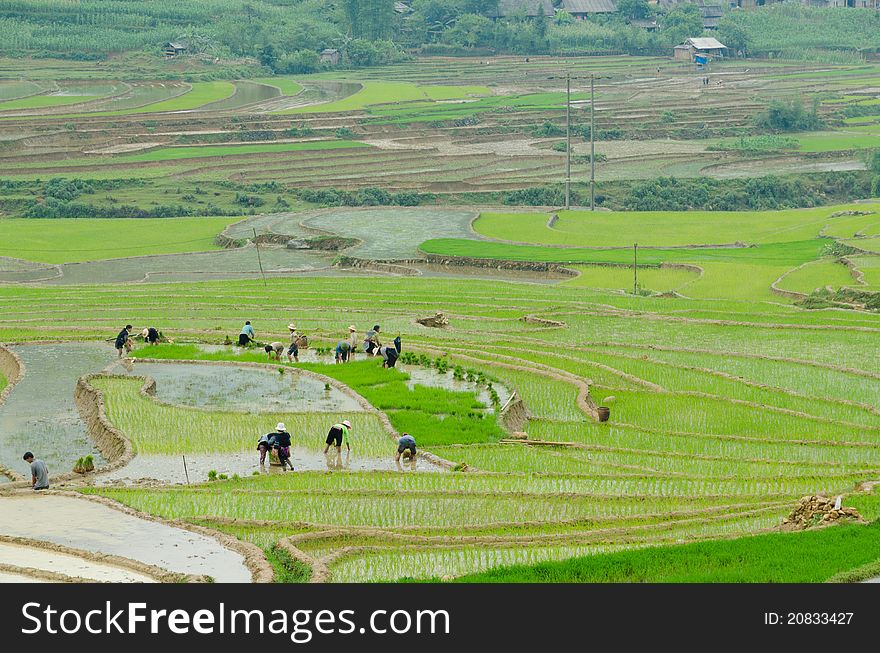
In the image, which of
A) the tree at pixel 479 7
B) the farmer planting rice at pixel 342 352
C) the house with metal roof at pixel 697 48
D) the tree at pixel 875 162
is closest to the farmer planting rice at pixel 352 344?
the farmer planting rice at pixel 342 352


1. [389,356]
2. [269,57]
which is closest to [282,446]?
[389,356]

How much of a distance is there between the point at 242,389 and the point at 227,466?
200 inches

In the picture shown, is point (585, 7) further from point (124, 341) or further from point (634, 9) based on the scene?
point (124, 341)

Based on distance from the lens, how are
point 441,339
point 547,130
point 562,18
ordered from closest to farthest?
point 441,339 → point 547,130 → point 562,18

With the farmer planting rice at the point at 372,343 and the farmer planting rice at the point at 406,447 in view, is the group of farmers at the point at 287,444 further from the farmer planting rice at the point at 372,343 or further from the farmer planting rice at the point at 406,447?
the farmer planting rice at the point at 372,343

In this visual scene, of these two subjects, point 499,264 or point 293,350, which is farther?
point 499,264

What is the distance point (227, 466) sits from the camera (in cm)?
2022

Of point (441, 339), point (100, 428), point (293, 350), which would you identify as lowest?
point (441, 339)

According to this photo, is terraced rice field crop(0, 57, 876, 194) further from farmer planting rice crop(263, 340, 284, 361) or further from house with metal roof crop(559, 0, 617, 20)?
farmer planting rice crop(263, 340, 284, 361)

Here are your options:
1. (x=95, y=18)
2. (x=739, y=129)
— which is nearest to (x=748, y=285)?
(x=739, y=129)

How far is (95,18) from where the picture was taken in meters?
100

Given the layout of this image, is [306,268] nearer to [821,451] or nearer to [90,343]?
[90,343]

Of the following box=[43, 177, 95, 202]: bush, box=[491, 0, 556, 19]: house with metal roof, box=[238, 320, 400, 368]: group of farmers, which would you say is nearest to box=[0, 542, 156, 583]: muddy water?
box=[238, 320, 400, 368]: group of farmers

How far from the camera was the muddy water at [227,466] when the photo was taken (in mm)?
19500
